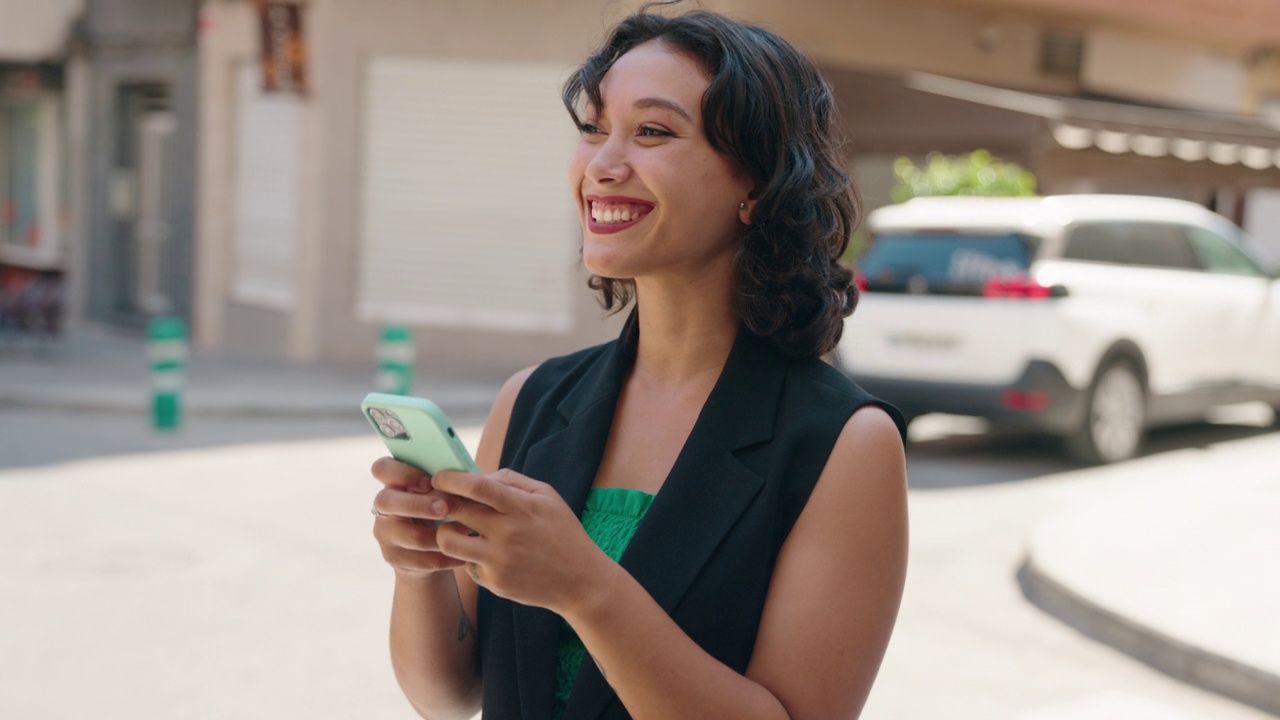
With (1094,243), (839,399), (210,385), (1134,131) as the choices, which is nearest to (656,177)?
(839,399)

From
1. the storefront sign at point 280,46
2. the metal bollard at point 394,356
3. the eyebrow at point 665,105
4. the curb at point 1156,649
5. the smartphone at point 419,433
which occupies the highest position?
the storefront sign at point 280,46

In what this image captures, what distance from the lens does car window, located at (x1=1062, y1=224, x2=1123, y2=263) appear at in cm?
984

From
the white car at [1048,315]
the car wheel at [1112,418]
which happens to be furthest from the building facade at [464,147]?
the car wheel at [1112,418]

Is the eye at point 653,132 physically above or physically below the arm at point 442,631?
above

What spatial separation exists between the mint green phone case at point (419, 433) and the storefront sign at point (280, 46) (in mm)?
15527

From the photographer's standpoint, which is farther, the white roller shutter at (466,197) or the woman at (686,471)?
the white roller shutter at (466,197)

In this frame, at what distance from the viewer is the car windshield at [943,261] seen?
9617mm

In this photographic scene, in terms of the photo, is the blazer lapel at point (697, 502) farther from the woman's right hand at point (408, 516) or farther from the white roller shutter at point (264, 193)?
the white roller shutter at point (264, 193)

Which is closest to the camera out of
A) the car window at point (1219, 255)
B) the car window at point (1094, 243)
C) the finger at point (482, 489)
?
the finger at point (482, 489)

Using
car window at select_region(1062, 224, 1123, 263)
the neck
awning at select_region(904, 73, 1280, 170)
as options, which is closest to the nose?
the neck

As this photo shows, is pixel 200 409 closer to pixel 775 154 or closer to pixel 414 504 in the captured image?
pixel 775 154

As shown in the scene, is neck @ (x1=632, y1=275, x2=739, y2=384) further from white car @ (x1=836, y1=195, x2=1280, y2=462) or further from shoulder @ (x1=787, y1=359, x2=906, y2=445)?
white car @ (x1=836, y1=195, x2=1280, y2=462)

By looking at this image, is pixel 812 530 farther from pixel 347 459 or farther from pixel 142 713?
pixel 347 459

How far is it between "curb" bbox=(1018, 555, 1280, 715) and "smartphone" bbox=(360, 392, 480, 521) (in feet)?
14.0
